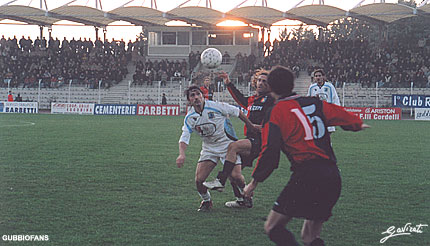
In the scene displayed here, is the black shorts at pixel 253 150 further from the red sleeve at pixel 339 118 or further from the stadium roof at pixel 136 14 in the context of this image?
the stadium roof at pixel 136 14

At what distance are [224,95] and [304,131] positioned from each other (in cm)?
3355

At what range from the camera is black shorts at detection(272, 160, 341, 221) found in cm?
449

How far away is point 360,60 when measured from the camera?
39.9m

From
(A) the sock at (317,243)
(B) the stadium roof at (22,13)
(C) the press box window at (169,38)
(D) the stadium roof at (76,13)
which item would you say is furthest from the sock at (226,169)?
(C) the press box window at (169,38)

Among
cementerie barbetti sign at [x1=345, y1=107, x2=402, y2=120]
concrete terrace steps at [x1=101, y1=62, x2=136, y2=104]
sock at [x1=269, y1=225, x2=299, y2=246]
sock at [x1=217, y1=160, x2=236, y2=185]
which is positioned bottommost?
cementerie barbetti sign at [x1=345, y1=107, x2=402, y2=120]

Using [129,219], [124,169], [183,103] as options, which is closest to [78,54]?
[183,103]

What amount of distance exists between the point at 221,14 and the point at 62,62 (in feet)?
43.5

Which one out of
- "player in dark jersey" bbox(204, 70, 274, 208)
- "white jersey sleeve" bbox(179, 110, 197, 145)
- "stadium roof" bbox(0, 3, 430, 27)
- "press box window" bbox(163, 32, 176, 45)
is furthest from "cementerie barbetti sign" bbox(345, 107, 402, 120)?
"white jersey sleeve" bbox(179, 110, 197, 145)

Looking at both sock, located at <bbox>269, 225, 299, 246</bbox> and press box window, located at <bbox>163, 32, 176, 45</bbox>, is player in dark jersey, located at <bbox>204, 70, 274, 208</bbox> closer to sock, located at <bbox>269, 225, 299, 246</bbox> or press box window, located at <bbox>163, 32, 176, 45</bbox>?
sock, located at <bbox>269, 225, 299, 246</bbox>

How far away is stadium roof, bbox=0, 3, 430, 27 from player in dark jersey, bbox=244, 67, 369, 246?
117ft

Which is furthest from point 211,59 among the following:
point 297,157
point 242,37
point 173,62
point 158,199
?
point 242,37

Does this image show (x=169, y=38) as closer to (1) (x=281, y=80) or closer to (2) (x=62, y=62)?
(2) (x=62, y=62)

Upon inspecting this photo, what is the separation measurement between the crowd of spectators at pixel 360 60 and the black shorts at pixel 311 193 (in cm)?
3240

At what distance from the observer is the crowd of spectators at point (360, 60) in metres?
37.0
